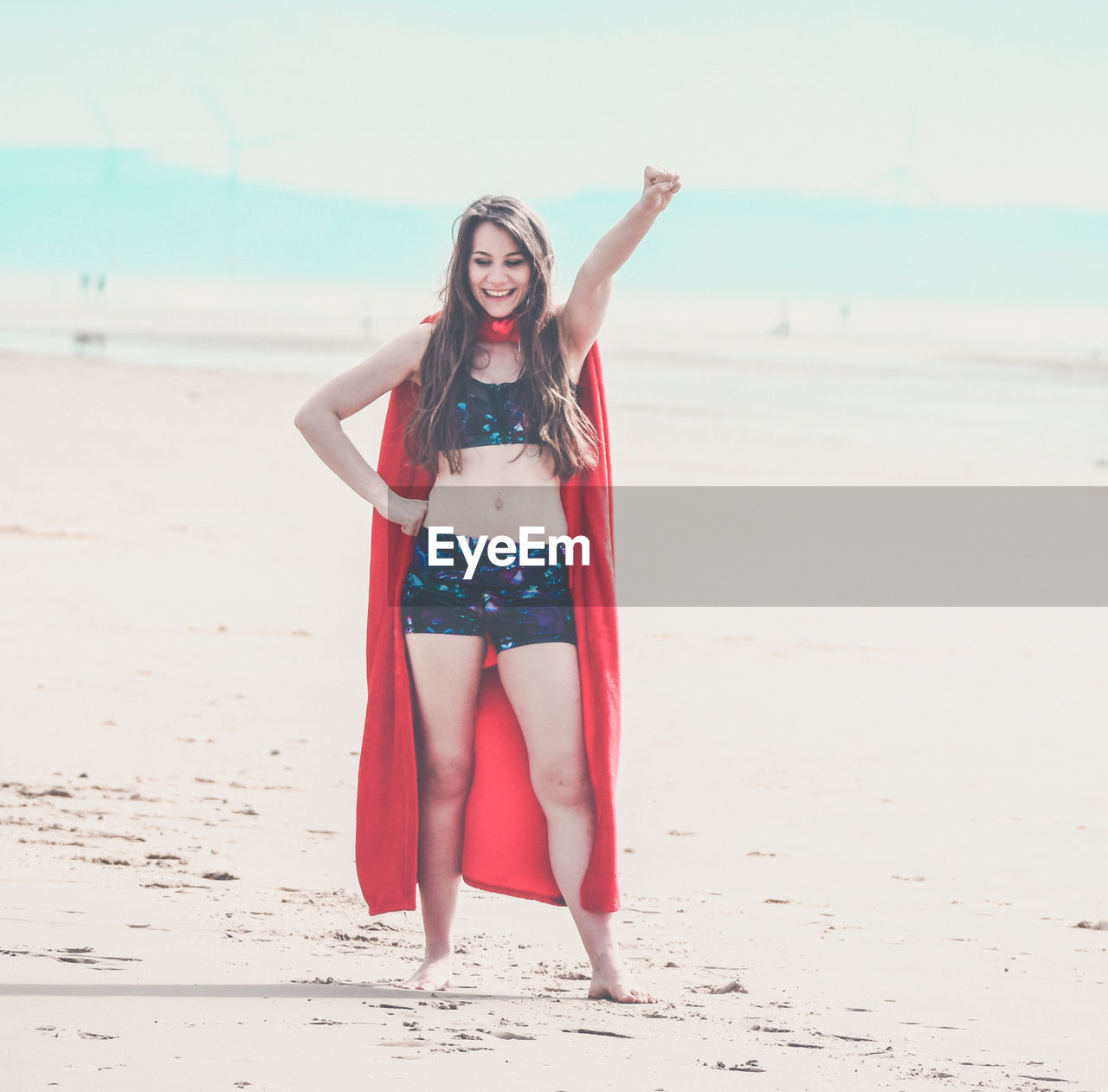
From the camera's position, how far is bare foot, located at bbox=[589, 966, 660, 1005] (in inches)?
141

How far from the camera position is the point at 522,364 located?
367 cm

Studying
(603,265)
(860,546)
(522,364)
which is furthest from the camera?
(860,546)

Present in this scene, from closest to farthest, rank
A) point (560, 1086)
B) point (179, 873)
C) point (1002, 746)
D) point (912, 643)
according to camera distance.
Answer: point (560, 1086)
point (179, 873)
point (1002, 746)
point (912, 643)

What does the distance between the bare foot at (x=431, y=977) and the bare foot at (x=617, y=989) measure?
0.34 meters

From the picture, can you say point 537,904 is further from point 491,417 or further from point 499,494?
point 491,417

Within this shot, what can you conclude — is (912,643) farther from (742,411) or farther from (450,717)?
(742,411)

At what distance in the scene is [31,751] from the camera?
581 cm

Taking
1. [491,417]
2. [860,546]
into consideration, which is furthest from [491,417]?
[860,546]

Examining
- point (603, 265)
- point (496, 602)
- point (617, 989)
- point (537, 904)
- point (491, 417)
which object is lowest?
point (617, 989)

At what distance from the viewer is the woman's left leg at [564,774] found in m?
3.58

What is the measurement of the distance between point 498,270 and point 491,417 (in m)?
0.34

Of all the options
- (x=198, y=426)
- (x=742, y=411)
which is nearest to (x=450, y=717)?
(x=198, y=426)

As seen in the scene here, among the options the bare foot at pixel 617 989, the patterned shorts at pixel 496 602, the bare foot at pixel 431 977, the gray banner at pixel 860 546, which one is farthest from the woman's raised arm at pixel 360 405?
the gray banner at pixel 860 546

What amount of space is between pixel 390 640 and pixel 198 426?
15079 mm
